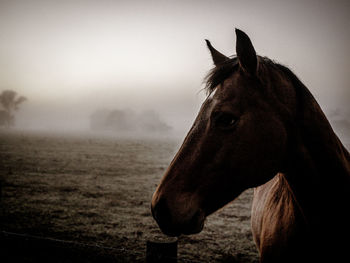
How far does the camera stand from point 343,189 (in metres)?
1.77

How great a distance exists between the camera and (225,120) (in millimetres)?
1682

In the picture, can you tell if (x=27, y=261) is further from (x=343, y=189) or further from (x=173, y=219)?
(x=343, y=189)

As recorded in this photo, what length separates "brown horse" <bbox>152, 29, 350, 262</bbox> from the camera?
63.5 inches

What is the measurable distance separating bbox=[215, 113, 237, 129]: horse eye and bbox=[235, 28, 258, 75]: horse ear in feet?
1.17

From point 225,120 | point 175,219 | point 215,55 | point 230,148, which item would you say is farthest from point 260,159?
point 215,55

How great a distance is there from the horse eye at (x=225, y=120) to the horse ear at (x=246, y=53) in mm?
356

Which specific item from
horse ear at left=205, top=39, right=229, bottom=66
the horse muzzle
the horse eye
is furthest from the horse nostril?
horse ear at left=205, top=39, right=229, bottom=66

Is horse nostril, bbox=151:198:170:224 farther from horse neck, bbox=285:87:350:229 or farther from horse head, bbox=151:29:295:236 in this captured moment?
horse neck, bbox=285:87:350:229

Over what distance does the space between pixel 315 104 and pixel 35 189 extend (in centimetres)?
1059

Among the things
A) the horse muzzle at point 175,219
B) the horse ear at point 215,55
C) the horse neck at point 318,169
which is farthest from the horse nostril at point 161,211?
the horse ear at point 215,55

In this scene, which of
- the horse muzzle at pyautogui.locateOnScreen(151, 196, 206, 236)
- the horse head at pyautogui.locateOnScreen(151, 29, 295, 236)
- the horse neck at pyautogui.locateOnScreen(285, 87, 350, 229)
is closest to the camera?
the horse muzzle at pyautogui.locateOnScreen(151, 196, 206, 236)

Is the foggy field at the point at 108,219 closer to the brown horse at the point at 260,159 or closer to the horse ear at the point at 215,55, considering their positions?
the brown horse at the point at 260,159

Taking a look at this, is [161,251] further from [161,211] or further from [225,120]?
[225,120]

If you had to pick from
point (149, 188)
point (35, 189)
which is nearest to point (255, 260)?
point (149, 188)
